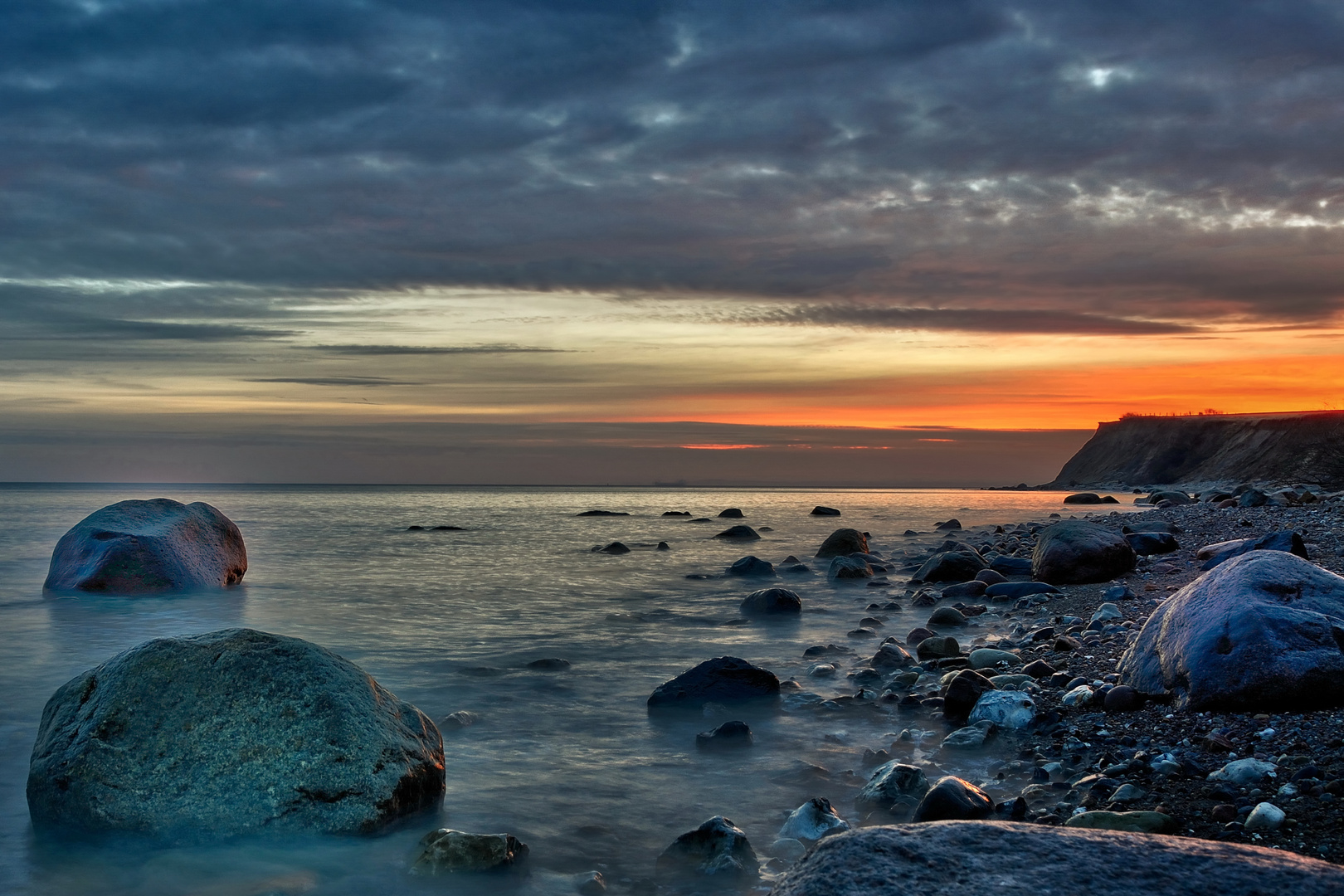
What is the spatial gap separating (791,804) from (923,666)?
369cm

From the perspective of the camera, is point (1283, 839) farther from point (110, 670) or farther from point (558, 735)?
point (110, 670)

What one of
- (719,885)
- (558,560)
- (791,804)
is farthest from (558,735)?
(558,560)

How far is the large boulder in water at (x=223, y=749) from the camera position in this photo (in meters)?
4.68

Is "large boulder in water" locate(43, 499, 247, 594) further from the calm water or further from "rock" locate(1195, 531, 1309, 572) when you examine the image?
"rock" locate(1195, 531, 1309, 572)

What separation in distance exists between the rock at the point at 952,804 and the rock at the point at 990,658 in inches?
149

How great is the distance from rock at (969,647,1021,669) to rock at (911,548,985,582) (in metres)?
6.99

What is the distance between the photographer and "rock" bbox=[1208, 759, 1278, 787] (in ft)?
14.4

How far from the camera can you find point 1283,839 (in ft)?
12.5

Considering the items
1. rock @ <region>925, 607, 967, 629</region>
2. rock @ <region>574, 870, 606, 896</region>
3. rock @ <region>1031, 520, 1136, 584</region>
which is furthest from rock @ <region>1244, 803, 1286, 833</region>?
rock @ <region>1031, 520, 1136, 584</region>

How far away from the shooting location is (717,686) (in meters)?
7.60

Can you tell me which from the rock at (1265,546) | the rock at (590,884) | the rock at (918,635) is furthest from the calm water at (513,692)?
the rock at (1265,546)

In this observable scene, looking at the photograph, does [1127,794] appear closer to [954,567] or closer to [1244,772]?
[1244,772]

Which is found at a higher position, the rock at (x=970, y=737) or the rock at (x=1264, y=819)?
the rock at (x=1264, y=819)

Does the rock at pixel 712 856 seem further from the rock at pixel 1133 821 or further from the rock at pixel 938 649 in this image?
the rock at pixel 938 649
